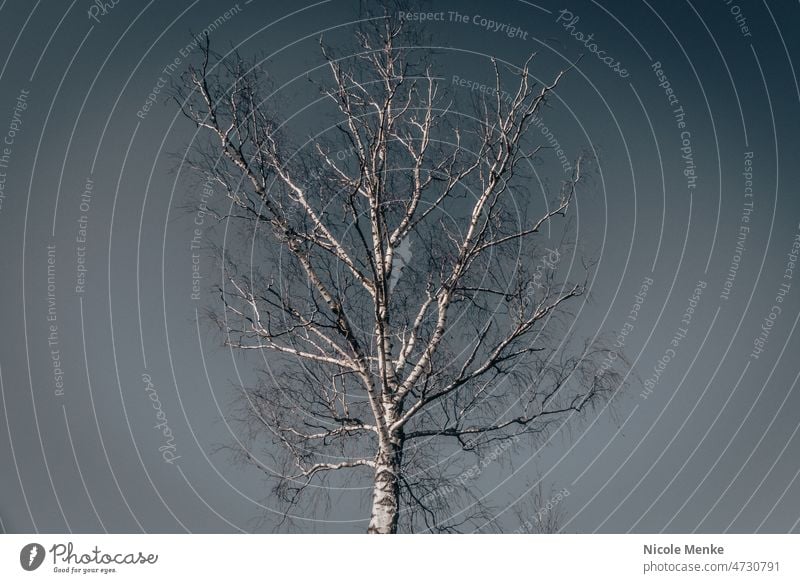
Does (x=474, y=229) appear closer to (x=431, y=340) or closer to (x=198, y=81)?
(x=431, y=340)

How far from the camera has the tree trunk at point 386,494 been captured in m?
9.98

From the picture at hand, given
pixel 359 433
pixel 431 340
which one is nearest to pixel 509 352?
pixel 431 340

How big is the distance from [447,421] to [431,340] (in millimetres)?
891

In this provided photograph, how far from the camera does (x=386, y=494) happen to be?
395 inches

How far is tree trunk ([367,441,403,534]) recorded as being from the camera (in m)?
9.98

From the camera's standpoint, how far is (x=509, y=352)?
34.4ft
